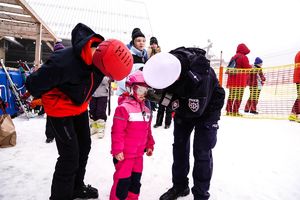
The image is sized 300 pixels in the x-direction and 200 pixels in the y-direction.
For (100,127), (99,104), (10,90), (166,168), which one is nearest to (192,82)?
(166,168)

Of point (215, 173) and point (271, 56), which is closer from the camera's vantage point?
point (215, 173)

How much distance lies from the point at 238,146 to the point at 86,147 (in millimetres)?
2893

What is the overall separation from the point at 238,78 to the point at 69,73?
6486 millimetres

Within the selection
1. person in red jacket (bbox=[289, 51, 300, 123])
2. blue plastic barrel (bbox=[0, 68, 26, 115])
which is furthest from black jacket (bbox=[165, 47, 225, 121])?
person in red jacket (bbox=[289, 51, 300, 123])

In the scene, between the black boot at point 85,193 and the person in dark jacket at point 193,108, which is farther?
the black boot at point 85,193

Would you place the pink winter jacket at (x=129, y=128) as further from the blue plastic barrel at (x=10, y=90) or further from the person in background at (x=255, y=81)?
the person in background at (x=255, y=81)

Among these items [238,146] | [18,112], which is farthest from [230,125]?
[18,112]

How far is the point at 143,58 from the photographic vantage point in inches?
134

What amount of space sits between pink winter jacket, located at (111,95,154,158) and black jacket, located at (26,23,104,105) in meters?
0.35

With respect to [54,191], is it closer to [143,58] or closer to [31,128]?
[143,58]

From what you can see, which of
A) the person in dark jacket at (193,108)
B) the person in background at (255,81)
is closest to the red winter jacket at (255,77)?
the person in background at (255,81)

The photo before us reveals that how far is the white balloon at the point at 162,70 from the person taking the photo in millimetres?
1399

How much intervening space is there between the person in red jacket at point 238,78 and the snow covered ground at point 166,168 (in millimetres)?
2703

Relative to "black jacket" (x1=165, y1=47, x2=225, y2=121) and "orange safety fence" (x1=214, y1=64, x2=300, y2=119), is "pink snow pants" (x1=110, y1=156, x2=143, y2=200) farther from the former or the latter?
"orange safety fence" (x1=214, y1=64, x2=300, y2=119)
